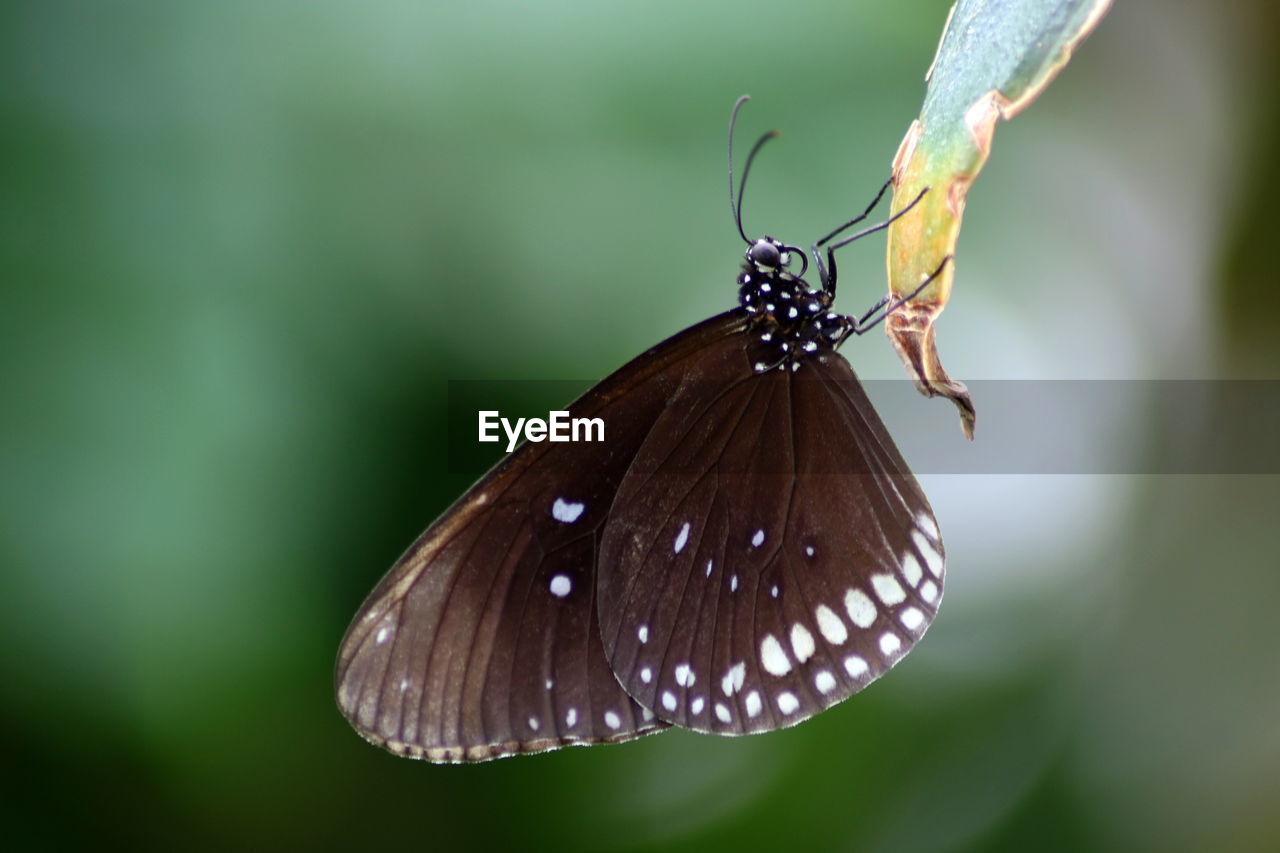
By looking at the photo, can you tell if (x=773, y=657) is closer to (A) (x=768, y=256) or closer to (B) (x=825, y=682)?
(B) (x=825, y=682)

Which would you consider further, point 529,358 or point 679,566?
point 529,358

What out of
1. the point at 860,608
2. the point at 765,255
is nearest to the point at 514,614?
the point at 860,608

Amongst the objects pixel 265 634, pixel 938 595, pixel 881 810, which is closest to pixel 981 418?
pixel 881 810

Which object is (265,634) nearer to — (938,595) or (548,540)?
(548,540)

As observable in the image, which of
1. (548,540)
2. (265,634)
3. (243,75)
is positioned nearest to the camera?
(548,540)

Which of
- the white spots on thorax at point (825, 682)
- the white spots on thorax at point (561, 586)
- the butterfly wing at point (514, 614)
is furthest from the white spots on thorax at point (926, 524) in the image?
the white spots on thorax at point (561, 586)

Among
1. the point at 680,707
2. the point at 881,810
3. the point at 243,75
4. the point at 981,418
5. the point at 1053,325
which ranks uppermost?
the point at 243,75
